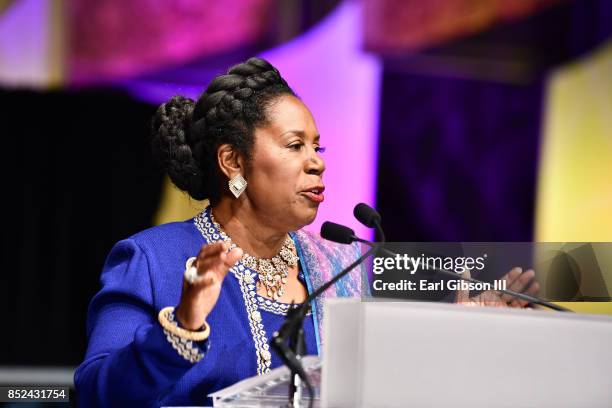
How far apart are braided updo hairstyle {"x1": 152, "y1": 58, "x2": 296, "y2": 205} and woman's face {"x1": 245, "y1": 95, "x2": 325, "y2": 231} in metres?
0.04

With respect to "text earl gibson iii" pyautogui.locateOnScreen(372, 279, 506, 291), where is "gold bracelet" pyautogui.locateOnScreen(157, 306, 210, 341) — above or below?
below

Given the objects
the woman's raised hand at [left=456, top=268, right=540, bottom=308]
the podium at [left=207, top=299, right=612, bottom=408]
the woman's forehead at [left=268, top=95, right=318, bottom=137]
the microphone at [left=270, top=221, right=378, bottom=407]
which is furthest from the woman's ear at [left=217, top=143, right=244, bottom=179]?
the podium at [left=207, top=299, right=612, bottom=408]

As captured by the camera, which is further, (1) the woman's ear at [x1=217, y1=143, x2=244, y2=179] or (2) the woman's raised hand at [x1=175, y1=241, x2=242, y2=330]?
(1) the woman's ear at [x1=217, y1=143, x2=244, y2=179]

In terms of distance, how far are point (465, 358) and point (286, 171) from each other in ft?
3.26

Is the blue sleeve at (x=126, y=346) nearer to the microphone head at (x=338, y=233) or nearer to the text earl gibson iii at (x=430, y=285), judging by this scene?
the microphone head at (x=338, y=233)

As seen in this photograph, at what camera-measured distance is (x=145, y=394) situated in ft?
5.24

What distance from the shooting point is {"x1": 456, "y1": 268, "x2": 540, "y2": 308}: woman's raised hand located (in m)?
1.75

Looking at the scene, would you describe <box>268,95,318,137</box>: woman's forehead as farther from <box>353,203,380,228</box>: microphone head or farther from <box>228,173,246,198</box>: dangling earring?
<box>353,203,380,228</box>: microphone head

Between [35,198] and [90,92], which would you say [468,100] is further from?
[35,198]

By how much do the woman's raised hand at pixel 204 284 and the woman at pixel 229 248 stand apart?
138mm

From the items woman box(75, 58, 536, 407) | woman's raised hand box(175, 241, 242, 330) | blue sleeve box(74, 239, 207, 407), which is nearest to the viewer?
woman's raised hand box(175, 241, 242, 330)

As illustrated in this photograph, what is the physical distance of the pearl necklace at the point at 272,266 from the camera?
2.09 metres

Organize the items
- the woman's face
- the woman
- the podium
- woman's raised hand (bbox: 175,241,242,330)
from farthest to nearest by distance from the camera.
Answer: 1. the woman's face
2. the woman
3. woman's raised hand (bbox: 175,241,242,330)
4. the podium

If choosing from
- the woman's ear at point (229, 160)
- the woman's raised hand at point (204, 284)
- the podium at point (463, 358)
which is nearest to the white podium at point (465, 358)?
the podium at point (463, 358)
